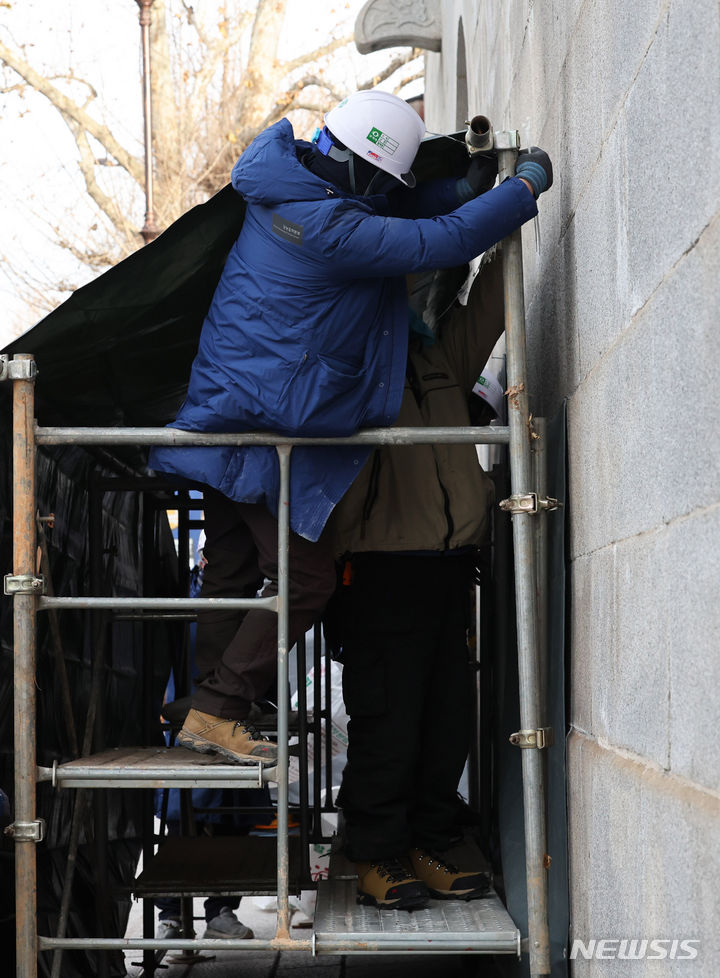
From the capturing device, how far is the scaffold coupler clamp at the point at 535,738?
3.03 metres

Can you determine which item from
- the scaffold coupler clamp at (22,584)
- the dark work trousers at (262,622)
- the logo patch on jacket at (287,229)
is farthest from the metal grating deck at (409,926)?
the logo patch on jacket at (287,229)

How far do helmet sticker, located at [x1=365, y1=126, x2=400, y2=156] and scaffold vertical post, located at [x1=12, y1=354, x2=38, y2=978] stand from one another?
1110 mm

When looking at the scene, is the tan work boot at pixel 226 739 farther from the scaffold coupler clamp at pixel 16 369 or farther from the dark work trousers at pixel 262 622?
Result: the scaffold coupler clamp at pixel 16 369

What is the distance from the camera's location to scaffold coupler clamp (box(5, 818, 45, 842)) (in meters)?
3.08

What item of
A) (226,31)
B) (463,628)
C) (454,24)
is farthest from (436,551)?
(226,31)

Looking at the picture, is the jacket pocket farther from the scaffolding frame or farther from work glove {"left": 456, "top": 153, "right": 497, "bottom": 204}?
work glove {"left": 456, "top": 153, "right": 497, "bottom": 204}

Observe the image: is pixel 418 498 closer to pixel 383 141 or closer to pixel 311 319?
pixel 311 319

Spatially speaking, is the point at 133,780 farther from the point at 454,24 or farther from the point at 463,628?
the point at 454,24

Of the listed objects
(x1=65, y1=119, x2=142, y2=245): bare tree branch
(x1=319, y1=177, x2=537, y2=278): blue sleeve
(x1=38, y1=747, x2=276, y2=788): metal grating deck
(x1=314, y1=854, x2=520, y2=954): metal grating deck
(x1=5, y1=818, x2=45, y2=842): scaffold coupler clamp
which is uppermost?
(x1=65, y1=119, x2=142, y2=245): bare tree branch

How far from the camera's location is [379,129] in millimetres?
3221

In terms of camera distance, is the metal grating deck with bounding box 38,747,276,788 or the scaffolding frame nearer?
the scaffolding frame

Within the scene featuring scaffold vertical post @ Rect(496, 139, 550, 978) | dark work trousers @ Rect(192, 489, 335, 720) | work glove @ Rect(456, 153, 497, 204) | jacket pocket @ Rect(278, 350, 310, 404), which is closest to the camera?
scaffold vertical post @ Rect(496, 139, 550, 978)

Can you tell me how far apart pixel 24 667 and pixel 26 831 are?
1.39 ft

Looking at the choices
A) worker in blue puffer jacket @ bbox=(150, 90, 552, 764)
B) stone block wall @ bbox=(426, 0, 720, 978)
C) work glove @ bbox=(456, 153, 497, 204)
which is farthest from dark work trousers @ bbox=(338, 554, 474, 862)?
work glove @ bbox=(456, 153, 497, 204)
